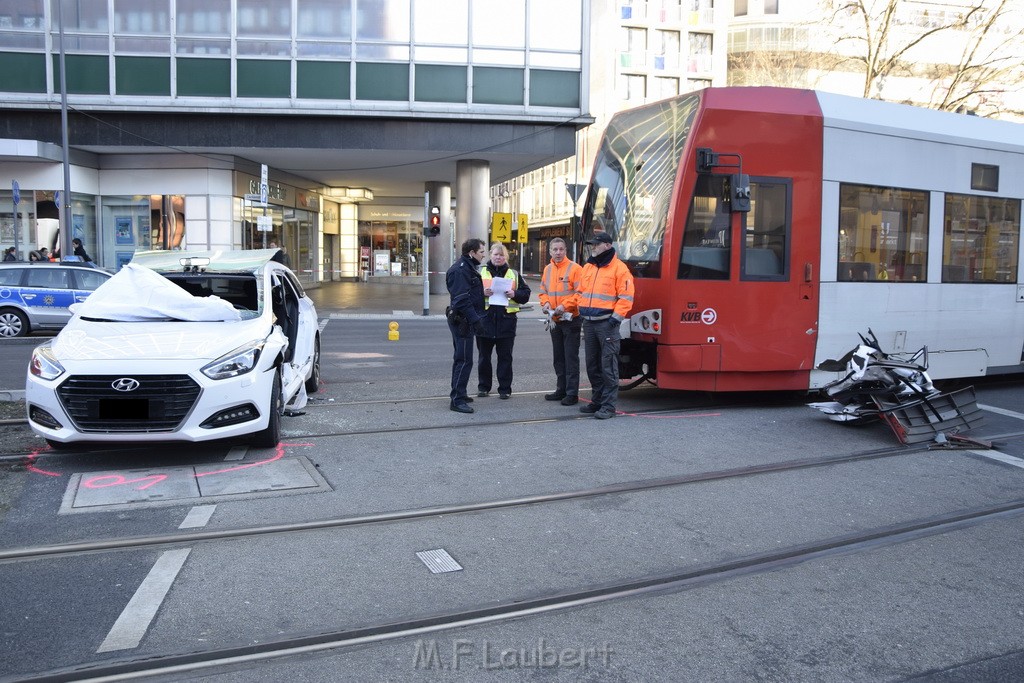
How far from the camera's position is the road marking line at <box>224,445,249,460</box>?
6916 millimetres

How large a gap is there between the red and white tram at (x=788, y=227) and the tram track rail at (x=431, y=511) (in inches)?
77.1

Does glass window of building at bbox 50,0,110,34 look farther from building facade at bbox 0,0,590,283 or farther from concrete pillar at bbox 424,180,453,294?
concrete pillar at bbox 424,180,453,294

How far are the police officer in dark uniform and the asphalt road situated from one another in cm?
96

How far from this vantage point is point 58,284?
16562mm

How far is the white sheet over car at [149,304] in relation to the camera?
24.3 feet

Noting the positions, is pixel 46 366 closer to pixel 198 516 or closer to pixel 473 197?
pixel 198 516

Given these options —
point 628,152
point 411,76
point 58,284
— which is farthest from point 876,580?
point 411,76

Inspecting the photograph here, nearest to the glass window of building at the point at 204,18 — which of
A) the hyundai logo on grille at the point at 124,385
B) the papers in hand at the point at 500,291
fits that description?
the papers in hand at the point at 500,291

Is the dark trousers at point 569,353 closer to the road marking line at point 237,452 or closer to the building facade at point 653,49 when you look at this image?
the road marking line at point 237,452

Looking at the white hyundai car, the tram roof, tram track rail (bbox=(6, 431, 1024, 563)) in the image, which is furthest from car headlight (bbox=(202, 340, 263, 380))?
the tram roof

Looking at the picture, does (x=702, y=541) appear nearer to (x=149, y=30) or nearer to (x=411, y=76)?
(x=411, y=76)

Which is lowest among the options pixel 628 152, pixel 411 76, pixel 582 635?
pixel 582 635

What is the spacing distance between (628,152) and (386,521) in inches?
223

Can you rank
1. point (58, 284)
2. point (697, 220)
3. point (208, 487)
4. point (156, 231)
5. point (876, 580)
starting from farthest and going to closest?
point (156, 231) < point (58, 284) < point (697, 220) < point (208, 487) < point (876, 580)
